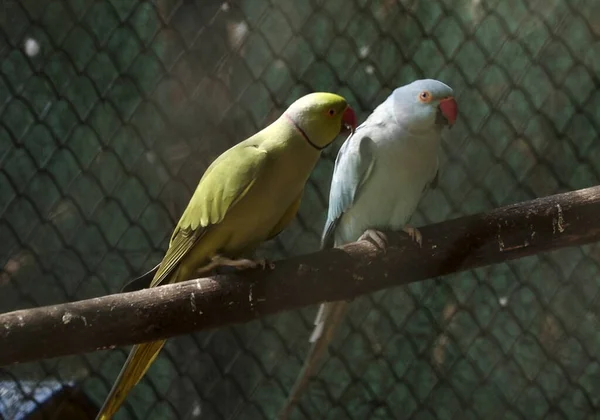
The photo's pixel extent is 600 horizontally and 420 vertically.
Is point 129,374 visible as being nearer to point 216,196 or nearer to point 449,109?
point 216,196

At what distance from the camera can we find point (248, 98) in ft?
4.93

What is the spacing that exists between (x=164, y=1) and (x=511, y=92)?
0.77 meters

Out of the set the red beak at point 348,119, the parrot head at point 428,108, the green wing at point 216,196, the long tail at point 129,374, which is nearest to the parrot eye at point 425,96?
the parrot head at point 428,108

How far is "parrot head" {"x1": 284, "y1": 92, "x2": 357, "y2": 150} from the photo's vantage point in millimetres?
919

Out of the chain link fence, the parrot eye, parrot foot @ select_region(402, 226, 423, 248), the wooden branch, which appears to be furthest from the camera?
the chain link fence

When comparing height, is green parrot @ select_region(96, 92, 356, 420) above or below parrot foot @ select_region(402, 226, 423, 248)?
above

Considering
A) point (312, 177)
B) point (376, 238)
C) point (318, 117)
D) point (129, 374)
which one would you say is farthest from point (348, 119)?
point (312, 177)

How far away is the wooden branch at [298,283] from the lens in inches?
30.2

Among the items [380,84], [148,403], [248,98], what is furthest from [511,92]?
[148,403]

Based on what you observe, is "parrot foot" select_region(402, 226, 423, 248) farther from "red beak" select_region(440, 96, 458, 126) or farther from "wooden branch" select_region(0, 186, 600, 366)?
"red beak" select_region(440, 96, 458, 126)

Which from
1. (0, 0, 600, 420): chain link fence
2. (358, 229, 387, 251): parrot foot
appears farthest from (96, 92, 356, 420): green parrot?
(0, 0, 600, 420): chain link fence

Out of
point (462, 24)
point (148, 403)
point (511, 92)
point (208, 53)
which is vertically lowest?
point (148, 403)

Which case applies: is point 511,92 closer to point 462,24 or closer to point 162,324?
point 462,24

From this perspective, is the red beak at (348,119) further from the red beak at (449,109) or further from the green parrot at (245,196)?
the red beak at (449,109)
